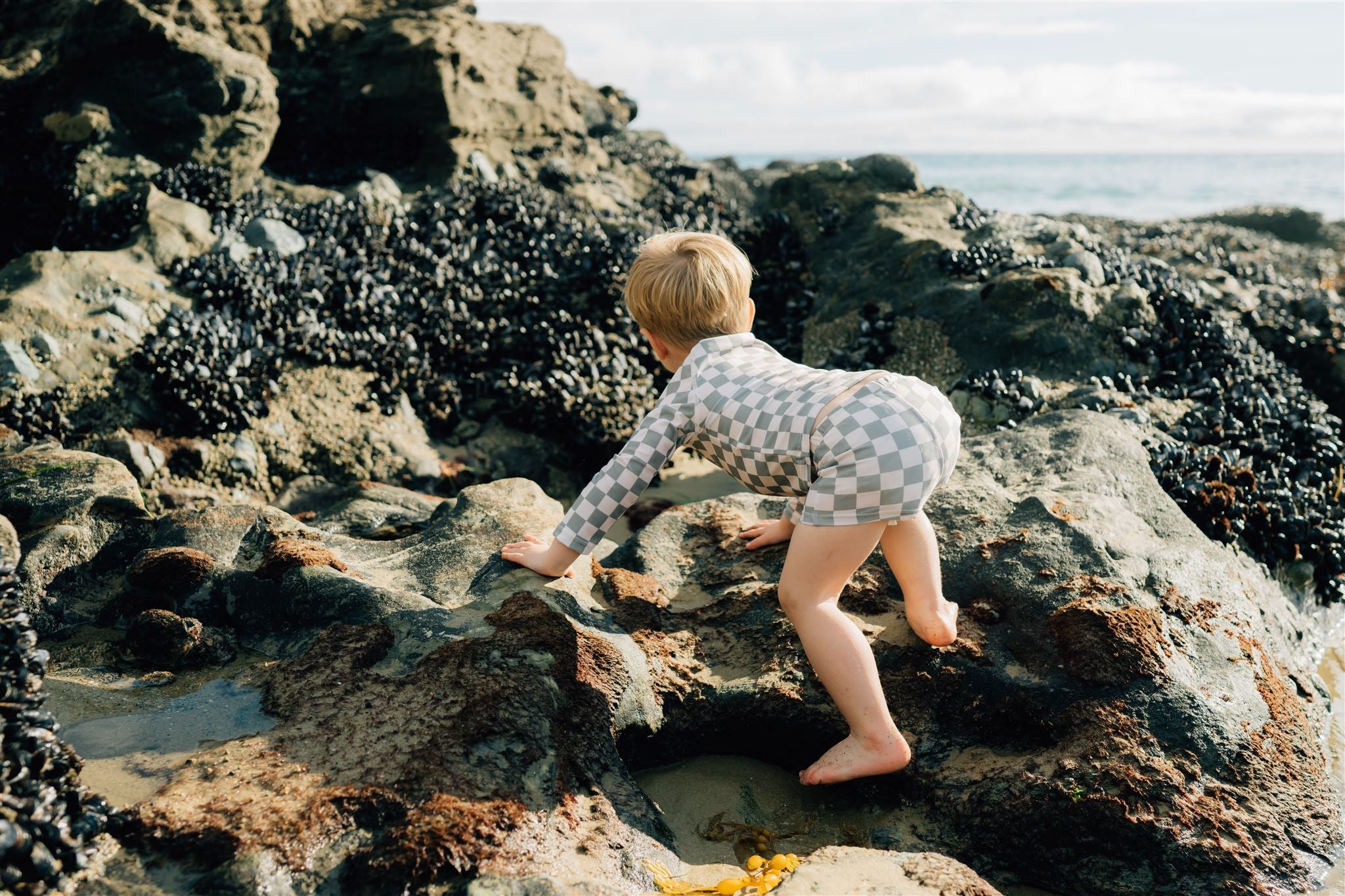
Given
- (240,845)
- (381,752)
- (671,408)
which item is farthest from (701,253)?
(240,845)

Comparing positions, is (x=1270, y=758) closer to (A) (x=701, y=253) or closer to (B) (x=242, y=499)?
(A) (x=701, y=253)

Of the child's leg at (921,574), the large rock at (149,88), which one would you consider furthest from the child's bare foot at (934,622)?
the large rock at (149,88)

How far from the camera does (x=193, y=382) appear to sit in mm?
6137

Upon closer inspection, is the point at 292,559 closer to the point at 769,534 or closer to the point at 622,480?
the point at 622,480

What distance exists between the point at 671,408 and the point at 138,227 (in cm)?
588

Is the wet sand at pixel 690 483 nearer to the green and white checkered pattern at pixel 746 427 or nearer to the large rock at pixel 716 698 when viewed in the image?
the large rock at pixel 716 698

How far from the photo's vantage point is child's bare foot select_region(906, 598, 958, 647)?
351 cm

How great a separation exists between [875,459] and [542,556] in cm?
139

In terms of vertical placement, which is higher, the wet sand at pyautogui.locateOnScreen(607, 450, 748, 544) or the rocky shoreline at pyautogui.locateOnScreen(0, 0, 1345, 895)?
the rocky shoreline at pyautogui.locateOnScreen(0, 0, 1345, 895)

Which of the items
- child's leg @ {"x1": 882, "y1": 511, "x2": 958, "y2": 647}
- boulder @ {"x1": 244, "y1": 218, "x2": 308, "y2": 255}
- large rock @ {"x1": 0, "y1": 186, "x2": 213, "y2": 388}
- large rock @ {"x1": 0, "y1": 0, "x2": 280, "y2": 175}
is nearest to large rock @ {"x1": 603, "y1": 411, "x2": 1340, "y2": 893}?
child's leg @ {"x1": 882, "y1": 511, "x2": 958, "y2": 647}

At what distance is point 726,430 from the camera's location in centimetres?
351

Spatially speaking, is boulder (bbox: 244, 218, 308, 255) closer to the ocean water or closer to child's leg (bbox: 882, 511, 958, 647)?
child's leg (bbox: 882, 511, 958, 647)

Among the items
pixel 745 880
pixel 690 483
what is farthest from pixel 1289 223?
pixel 745 880

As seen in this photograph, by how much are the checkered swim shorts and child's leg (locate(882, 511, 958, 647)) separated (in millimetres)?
323
